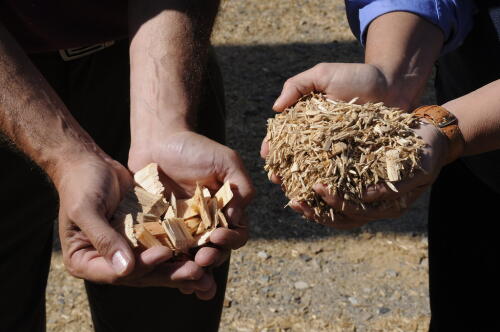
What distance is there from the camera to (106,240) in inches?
66.6

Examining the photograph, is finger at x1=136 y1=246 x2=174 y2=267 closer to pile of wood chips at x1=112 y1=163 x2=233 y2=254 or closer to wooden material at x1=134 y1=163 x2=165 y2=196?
pile of wood chips at x1=112 y1=163 x2=233 y2=254

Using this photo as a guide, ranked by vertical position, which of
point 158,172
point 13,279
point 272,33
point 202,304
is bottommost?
point 272,33

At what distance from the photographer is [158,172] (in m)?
1.99

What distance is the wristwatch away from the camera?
1.78 m

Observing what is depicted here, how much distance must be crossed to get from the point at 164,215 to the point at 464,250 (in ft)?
3.16

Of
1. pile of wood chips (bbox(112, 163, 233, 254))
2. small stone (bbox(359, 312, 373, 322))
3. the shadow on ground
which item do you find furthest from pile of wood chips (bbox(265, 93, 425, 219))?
the shadow on ground

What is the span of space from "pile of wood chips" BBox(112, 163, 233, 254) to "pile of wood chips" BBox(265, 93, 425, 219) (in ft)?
0.72

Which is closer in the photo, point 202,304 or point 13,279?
point 13,279

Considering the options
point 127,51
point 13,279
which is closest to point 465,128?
point 127,51

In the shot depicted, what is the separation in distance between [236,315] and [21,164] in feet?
4.77

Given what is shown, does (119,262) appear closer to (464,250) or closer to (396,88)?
(396,88)

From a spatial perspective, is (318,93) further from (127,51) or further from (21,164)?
(21,164)

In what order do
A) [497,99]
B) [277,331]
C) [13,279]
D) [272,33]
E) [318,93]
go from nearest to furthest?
[497,99]
[318,93]
[13,279]
[277,331]
[272,33]

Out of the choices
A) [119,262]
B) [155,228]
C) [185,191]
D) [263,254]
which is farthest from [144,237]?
[263,254]
